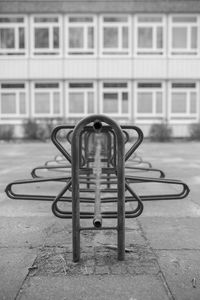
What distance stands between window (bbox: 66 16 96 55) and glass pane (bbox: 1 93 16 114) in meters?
4.00

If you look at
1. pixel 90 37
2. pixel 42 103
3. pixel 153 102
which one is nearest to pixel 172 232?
pixel 153 102

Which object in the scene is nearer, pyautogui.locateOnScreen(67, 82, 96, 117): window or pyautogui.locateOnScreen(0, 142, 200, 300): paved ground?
pyautogui.locateOnScreen(0, 142, 200, 300): paved ground

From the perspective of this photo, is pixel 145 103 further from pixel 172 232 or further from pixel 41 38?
pixel 172 232

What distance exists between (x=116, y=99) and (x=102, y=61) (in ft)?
7.20

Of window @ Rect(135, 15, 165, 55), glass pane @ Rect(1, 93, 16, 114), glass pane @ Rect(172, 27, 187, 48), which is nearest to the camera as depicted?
window @ Rect(135, 15, 165, 55)

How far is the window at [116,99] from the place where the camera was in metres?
24.5

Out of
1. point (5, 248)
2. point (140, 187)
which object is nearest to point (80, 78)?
point (140, 187)

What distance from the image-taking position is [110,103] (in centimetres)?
2488

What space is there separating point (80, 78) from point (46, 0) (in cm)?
432

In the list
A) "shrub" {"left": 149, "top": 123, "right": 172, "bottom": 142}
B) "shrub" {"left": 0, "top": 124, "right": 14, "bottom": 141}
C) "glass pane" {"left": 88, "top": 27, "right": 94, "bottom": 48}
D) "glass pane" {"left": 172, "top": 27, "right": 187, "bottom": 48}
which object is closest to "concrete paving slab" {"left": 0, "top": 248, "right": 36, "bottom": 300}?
"shrub" {"left": 149, "top": 123, "right": 172, "bottom": 142}

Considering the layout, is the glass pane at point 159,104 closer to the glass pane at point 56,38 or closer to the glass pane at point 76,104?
the glass pane at point 76,104

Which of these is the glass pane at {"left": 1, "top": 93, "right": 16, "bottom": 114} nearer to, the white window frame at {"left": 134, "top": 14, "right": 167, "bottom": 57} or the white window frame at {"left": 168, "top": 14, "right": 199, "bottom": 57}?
the white window frame at {"left": 134, "top": 14, "right": 167, "bottom": 57}

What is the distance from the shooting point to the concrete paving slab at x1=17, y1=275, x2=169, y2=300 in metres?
2.48

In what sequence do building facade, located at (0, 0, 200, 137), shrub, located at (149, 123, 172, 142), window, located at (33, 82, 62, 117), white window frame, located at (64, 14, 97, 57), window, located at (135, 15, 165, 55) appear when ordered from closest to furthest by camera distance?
shrub, located at (149, 123, 172, 142)
building facade, located at (0, 0, 200, 137)
white window frame, located at (64, 14, 97, 57)
window, located at (135, 15, 165, 55)
window, located at (33, 82, 62, 117)
